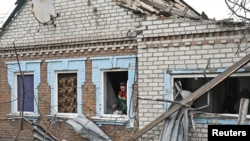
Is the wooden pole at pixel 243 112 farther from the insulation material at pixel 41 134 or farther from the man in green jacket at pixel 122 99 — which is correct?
the insulation material at pixel 41 134

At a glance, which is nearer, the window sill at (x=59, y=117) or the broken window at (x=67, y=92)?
the window sill at (x=59, y=117)

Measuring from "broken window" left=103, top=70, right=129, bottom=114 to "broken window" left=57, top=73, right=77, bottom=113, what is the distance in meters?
0.97

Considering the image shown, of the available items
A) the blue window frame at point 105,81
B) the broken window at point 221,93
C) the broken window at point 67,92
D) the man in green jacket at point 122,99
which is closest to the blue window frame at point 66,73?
the broken window at point 67,92

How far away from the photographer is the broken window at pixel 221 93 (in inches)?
304

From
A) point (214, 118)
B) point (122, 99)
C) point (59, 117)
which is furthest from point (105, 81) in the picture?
point (214, 118)

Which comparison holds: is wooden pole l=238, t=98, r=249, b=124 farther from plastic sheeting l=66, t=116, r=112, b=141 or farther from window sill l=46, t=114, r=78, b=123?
window sill l=46, t=114, r=78, b=123

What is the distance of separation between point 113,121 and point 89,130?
606 mm

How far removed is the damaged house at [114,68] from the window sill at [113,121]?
2 cm

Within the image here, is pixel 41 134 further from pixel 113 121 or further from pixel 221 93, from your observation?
pixel 221 93

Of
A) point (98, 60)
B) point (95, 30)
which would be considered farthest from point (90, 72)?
point (95, 30)

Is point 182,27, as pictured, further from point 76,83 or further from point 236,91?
point 76,83

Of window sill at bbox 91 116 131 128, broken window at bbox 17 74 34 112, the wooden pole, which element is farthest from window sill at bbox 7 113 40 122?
the wooden pole

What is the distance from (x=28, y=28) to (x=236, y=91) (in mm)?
5884

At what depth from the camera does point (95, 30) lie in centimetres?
927
